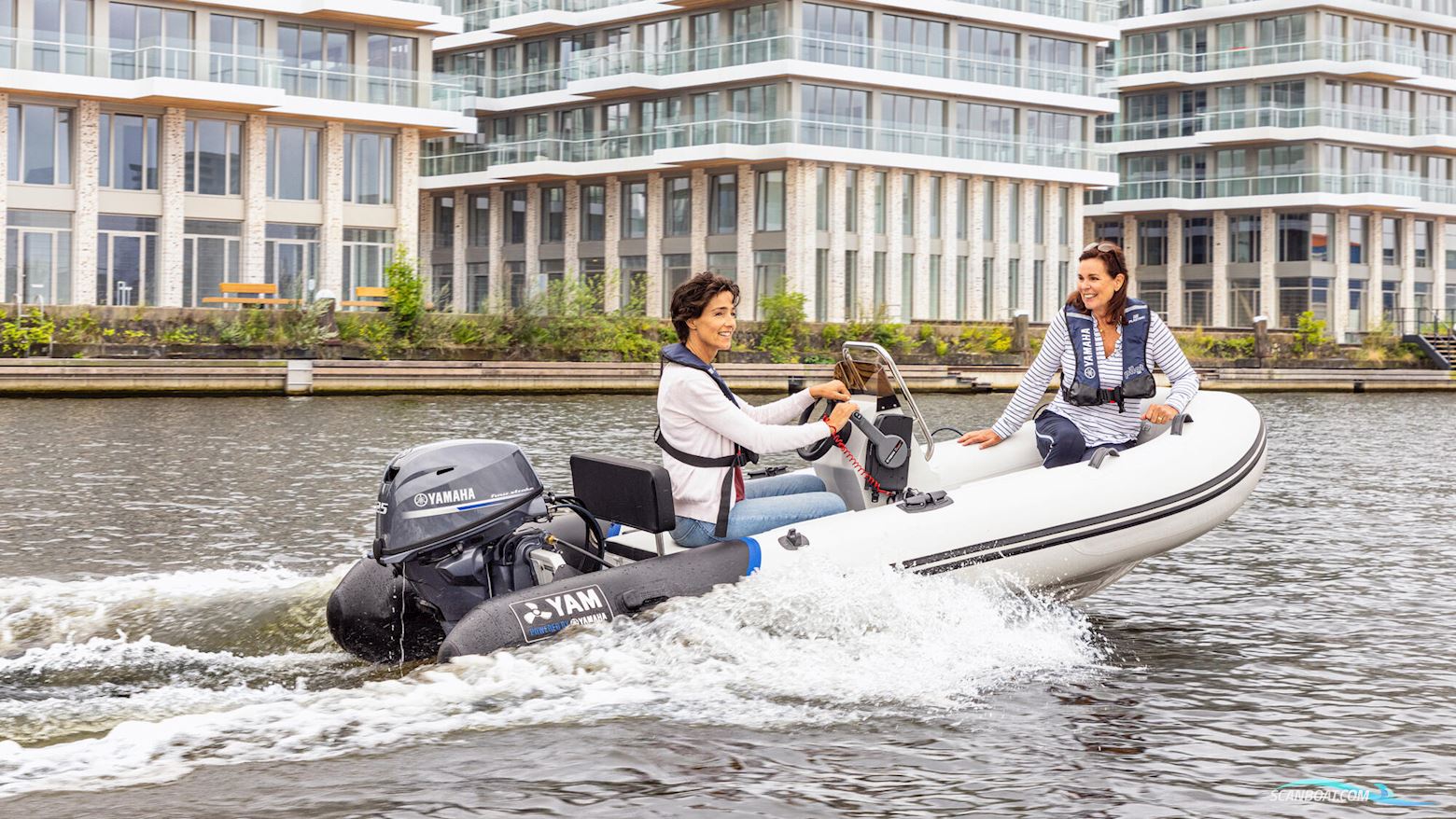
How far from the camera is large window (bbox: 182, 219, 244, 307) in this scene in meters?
46.4

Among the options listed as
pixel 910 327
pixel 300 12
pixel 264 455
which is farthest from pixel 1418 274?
pixel 264 455

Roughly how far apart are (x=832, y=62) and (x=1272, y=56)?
24.6 meters

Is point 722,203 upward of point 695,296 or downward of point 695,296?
upward

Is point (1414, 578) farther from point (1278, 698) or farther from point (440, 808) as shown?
point (440, 808)

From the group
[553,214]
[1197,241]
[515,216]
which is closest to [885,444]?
[553,214]

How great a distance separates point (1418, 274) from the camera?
74375 mm

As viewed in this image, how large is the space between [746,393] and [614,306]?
20307mm

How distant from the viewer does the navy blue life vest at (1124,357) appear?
9.59 m

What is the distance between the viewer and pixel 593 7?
201 ft

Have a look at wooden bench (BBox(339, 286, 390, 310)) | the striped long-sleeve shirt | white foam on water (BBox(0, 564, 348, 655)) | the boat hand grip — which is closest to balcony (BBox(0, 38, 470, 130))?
wooden bench (BBox(339, 286, 390, 310))

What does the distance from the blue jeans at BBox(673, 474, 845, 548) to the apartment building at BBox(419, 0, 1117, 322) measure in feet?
143

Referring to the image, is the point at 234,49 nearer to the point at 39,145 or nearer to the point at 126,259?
the point at 39,145

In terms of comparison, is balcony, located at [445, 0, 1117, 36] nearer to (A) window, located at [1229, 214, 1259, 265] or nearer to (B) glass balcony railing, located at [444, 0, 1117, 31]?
(B) glass balcony railing, located at [444, 0, 1117, 31]

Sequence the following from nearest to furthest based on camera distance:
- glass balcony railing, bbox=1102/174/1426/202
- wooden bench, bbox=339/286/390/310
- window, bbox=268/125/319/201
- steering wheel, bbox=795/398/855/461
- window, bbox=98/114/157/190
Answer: steering wheel, bbox=795/398/855/461, window, bbox=98/114/157/190, wooden bench, bbox=339/286/390/310, window, bbox=268/125/319/201, glass balcony railing, bbox=1102/174/1426/202
